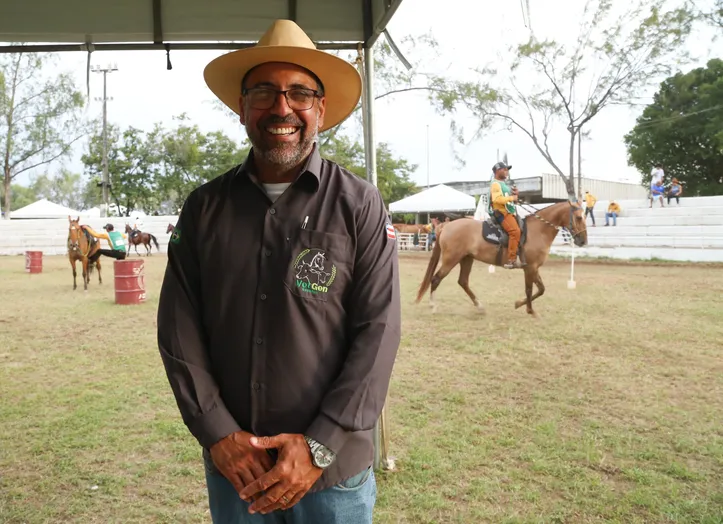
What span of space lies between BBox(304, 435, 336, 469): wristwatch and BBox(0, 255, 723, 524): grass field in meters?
1.70

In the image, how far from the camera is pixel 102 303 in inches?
433

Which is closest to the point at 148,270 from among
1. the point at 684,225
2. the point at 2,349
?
the point at 2,349

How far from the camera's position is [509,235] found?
30.2 ft

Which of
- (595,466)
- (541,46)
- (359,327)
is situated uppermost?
(541,46)

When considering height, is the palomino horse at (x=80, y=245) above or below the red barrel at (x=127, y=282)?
above

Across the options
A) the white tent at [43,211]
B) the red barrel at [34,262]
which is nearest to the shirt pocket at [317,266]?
the red barrel at [34,262]

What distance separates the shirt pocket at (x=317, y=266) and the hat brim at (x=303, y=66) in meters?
0.52

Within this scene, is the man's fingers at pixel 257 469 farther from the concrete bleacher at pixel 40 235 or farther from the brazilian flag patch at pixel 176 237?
the concrete bleacher at pixel 40 235

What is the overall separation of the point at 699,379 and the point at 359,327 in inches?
210

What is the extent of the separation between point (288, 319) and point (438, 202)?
2510 cm

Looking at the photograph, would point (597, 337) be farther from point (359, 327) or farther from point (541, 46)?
point (541, 46)

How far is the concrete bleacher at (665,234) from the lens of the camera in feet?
61.7

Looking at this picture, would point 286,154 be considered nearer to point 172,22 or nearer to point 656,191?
point 172,22

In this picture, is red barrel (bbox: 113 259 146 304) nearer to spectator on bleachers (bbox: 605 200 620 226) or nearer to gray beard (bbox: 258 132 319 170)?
gray beard (bbox: 258 132 319 170)
